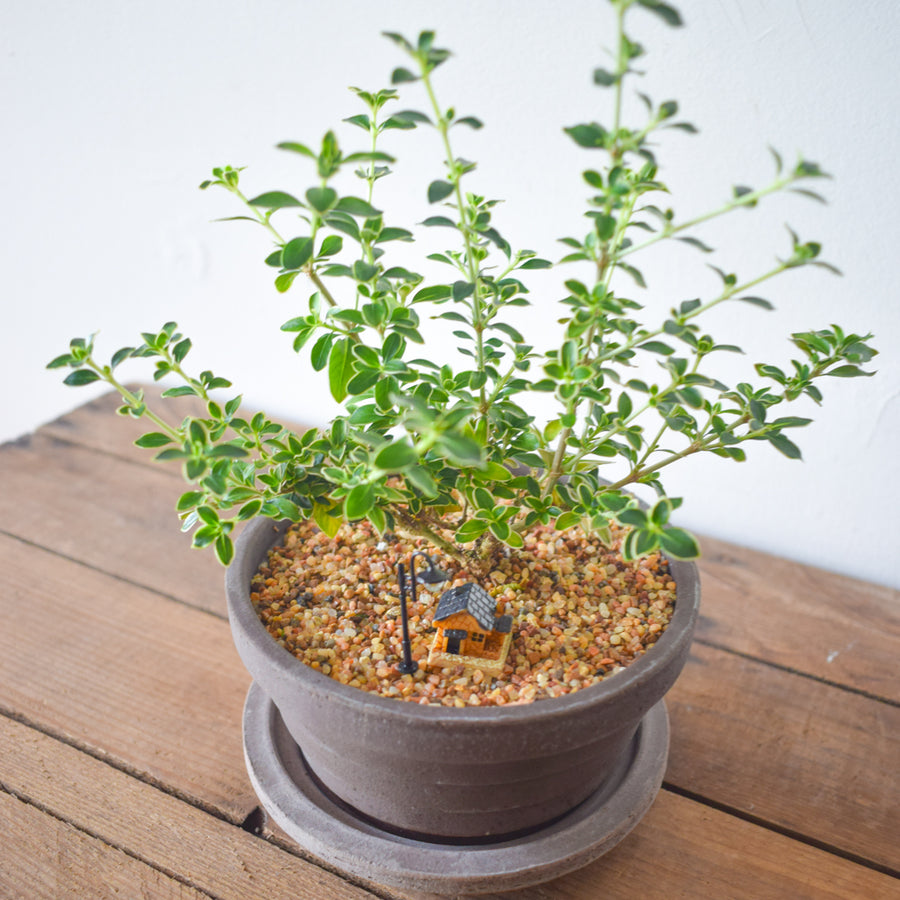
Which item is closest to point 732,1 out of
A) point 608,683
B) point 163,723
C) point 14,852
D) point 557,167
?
point 557,167

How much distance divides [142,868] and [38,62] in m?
1.46

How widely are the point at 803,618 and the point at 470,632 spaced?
27.3 inches

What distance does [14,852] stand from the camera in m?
0.91

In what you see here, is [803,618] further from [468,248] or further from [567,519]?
[468,248]

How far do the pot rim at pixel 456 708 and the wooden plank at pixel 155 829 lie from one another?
10.7 inches

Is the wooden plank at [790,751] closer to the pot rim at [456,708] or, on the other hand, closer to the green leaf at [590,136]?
the pot rim at [456,708]

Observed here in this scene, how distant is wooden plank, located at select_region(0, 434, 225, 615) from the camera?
136cm

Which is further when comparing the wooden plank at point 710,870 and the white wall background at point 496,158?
the white wall background at point 496,158

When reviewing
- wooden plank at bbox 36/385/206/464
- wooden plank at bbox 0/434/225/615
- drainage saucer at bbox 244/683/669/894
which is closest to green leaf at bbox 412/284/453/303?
drainage saucer at bbox 244/683/669/894

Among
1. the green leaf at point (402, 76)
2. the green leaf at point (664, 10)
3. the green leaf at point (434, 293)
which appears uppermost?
the green leaf at point (664, 10)

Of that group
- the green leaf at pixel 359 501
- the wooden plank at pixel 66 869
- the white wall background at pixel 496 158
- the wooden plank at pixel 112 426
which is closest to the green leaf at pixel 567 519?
the green leaf at pixel 359 501

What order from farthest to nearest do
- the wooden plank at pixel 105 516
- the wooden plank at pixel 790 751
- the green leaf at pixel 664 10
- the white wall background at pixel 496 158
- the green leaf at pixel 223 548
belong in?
the wooden plank at pixel 105 516 → the white wall background at pixel 496 158 → the wooden plank at pixel 790 751 → the green leaf at pixel 223 548 → the green leaf at pixel 664 10

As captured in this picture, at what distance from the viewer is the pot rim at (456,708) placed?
725mm

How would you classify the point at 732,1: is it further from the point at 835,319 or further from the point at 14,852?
the point at 14,852
